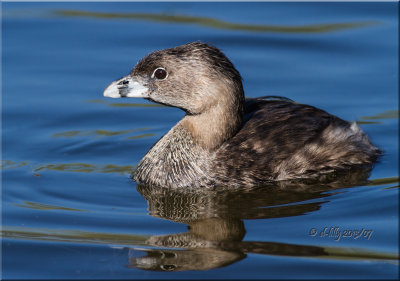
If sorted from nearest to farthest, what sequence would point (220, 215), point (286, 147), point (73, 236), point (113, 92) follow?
point (73, 236)
point (220, 215)
point (113, 92)
point (286, 147)

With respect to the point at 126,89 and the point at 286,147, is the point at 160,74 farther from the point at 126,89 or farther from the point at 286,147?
the point at 286,147

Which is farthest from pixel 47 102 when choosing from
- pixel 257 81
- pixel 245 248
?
pixel 245 248

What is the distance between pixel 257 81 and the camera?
12.3m

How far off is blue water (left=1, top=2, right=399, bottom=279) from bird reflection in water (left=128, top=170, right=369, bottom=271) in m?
0.02

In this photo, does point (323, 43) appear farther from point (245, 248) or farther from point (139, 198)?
point (245, 248)

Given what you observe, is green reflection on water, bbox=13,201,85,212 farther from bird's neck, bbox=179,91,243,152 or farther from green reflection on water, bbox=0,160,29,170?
bird's neck, bbox=179,91,243,152

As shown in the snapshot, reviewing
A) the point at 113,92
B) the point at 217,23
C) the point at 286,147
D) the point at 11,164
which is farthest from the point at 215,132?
the point at 217,23

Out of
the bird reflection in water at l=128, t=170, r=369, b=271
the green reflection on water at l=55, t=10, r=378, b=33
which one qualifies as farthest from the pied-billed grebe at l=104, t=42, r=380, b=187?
the green reflection on water at l=55, t=10, r=378, b=33

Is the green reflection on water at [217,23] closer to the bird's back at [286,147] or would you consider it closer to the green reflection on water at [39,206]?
the bird's back at [286,147]

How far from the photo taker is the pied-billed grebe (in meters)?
9.18

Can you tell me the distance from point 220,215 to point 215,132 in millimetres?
1189

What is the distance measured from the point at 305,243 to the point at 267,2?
27.8 ft

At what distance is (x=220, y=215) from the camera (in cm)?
853

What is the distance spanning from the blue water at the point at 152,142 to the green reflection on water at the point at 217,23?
0.03 meters
